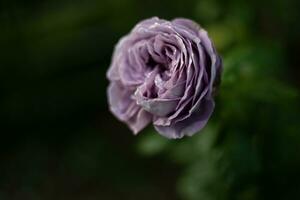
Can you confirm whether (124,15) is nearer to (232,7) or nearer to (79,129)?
(79,129)

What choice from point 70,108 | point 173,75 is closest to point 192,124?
point 173,75

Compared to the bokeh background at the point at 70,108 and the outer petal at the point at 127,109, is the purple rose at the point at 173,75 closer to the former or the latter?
the outer petal at the point at 127,109

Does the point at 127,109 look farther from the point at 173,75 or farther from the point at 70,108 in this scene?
→ the point at 70,108

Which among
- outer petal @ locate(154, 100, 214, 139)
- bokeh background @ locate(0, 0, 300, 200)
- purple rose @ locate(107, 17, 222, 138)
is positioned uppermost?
purple rose @ locate(107, 17, 222, 138)

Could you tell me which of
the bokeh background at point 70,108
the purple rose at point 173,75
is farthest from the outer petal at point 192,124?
the bokeh background at point 70,108

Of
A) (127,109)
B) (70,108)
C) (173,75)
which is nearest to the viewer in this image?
(173,75)

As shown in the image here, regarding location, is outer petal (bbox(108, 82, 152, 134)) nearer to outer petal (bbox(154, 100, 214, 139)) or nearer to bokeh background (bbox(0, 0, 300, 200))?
outer petal (bbox(154, 100, 214, 139))

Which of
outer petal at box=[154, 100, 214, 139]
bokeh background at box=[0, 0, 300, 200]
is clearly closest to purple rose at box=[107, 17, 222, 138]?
outer petal at box=[154, 100, 214, 139]

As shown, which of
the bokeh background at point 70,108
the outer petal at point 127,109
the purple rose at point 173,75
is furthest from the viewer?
the bokeh background at point 70,108
